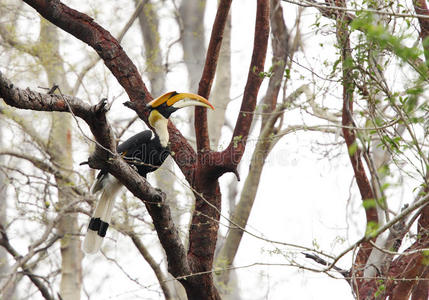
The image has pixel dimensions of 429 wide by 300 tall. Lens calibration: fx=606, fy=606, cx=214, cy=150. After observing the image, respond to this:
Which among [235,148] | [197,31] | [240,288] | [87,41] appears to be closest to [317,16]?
[235,148]

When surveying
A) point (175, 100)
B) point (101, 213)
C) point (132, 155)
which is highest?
point (175, 100)

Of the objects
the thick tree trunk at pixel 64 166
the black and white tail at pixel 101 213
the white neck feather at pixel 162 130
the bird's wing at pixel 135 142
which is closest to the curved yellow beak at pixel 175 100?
the white neck feather at pixel 162 130

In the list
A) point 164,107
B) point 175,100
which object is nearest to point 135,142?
point 164,107

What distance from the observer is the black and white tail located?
456cm

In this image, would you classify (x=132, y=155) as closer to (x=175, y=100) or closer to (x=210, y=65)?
(x=175, y=100)

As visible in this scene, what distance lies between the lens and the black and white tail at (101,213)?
15.0ft

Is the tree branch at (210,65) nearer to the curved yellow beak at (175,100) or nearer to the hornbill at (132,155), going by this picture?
the curved yellow beak at (175,100)

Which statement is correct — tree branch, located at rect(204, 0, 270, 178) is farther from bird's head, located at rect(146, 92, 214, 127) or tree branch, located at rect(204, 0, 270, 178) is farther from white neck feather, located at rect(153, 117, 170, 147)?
white neck feather, located at rect(153, 117, 170, 147)

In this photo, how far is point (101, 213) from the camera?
15.3 feet

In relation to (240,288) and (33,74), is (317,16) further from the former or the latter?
(240,288)

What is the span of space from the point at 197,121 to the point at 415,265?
5.64ft

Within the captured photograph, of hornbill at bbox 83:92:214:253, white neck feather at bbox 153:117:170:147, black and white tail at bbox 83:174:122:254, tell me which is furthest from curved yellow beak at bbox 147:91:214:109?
black and white tail at bbox 83:174:122:254

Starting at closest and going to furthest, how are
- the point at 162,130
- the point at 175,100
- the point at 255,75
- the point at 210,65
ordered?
the point at 210,65 → the point at 255,75 → the point at 162,130 → the point at 175,100

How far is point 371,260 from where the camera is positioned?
156 inches
